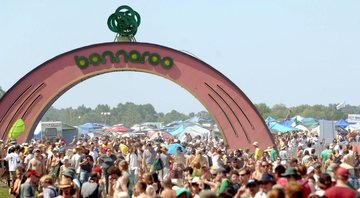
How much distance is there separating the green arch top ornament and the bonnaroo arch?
0.92 m

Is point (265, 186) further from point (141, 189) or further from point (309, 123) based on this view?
point (309, 123)

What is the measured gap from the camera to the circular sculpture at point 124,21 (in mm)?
35094

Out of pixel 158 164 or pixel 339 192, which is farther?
pixel 158 164

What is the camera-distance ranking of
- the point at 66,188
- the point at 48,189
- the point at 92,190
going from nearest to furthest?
the point at 66,188, the point at 48,189, the point at 92,190

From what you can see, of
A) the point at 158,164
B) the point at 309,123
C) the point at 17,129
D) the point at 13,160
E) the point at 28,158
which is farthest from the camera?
the point at 309,123

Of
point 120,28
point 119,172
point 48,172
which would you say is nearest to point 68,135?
point 120,28

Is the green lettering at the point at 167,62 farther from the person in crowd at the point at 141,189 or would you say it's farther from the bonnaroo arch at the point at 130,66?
the person in crowd at the point at 141,189

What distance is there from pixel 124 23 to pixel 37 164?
13.3 meters

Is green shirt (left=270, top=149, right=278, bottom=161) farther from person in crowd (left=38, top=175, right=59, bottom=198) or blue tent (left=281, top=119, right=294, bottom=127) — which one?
blue tent (left=281, top=119, right=294, bottom=127)

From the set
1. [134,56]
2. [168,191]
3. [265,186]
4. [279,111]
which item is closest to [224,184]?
[168,191]

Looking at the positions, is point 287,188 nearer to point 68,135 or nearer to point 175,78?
point 175,78

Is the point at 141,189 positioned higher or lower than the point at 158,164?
lower

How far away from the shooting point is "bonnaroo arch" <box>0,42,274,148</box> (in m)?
34.3

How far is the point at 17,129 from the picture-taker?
33375 millimetres
